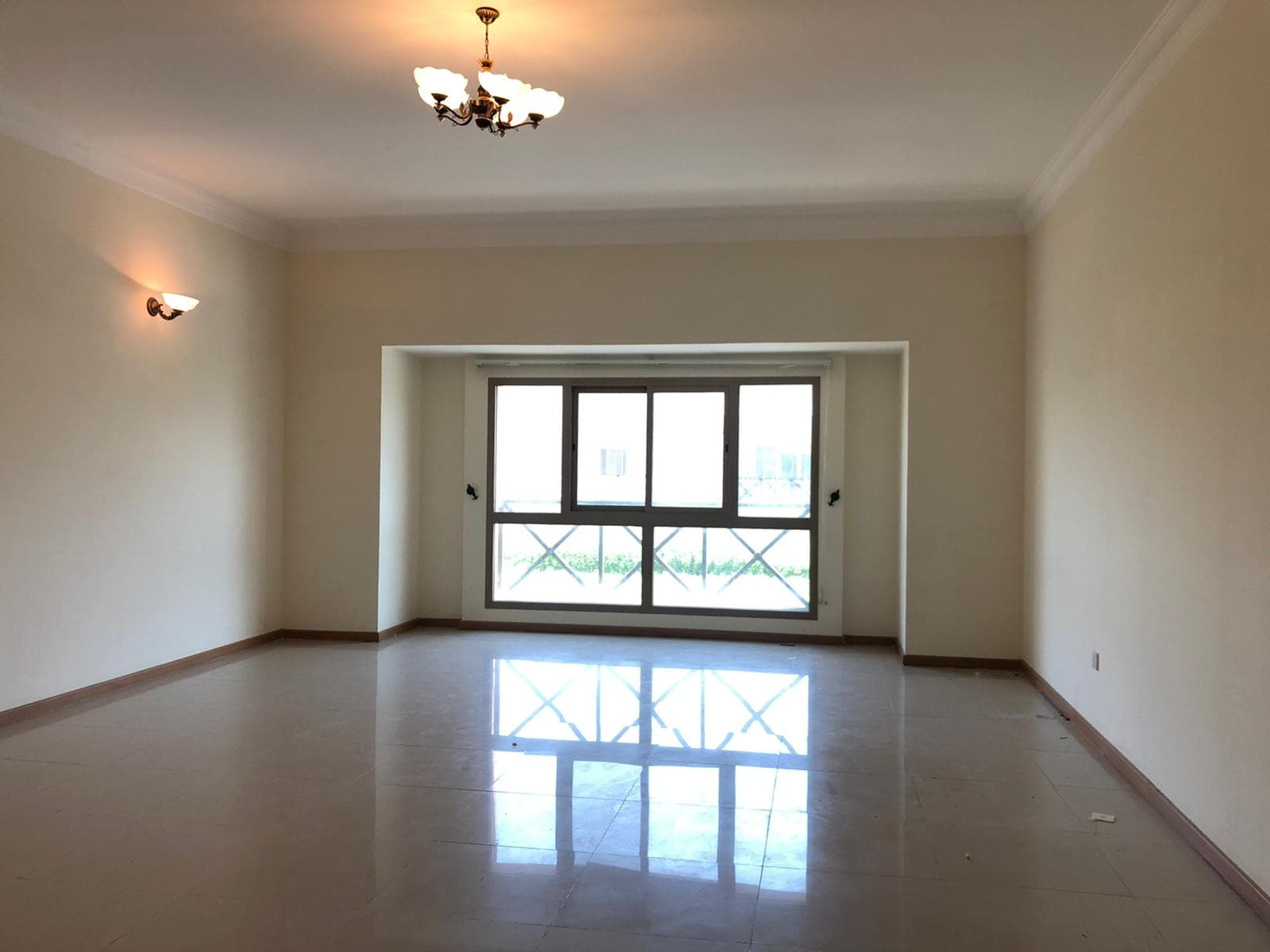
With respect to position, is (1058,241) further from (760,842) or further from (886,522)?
(760,842)

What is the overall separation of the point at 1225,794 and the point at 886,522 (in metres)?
3.44

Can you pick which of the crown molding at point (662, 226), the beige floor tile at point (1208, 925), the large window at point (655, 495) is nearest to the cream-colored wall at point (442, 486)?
the large window at point (655, 495)

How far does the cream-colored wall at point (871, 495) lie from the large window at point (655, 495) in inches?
9.3

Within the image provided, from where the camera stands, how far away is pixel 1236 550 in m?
2.63

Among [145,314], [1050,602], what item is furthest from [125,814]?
[1050,602]

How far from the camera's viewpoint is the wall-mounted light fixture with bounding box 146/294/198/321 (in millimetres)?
4785

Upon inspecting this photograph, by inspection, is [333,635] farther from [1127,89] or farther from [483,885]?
[1127,89]

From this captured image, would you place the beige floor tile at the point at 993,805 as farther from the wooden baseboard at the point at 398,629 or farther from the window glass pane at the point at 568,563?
the wooden baseboard at the point at 398,629

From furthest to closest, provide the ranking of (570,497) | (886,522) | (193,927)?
(570,497)
(886,522)
(193,927)

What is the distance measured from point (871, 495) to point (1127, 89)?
9.86 feet

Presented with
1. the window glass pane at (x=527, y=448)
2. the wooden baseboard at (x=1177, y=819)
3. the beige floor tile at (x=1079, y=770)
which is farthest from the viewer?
the window glass pane at (x=527, y=448)

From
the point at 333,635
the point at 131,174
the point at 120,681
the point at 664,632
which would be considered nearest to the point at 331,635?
the point at 333,635

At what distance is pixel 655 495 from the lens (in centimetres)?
638

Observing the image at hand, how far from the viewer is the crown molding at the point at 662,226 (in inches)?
212
